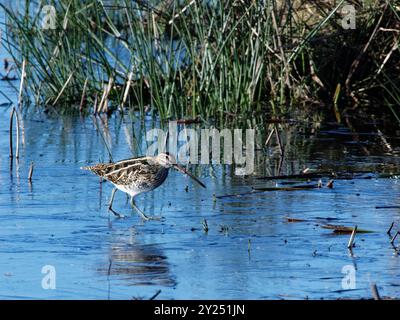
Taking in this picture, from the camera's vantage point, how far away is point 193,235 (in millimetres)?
7875

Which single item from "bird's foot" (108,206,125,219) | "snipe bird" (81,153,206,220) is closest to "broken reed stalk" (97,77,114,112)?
"snipe bird" (81,153,206,220)

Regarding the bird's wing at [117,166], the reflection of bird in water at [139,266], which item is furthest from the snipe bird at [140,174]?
the reflection of bird in water at [139,266]

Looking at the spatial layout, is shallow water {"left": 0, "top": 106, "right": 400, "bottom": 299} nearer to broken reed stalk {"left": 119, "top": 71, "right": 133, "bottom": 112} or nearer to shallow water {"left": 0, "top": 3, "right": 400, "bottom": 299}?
shallow water {"left": 0, "top": 3, "right": 400, "bottom": 299}

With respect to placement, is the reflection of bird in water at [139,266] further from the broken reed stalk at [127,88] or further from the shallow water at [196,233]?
the broken reed stalk at [127,88]

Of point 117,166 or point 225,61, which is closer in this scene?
point 117,166

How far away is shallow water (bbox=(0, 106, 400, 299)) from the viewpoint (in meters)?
6.63

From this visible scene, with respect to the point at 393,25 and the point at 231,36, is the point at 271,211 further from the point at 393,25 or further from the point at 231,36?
the point at 393,25

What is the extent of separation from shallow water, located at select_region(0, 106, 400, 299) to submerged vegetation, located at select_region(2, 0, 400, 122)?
5.48ft

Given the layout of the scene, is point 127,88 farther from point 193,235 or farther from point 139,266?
point 139,266

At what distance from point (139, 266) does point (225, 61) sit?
5.58 meters

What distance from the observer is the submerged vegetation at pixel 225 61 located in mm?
12250
